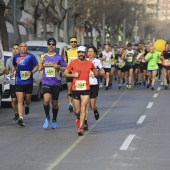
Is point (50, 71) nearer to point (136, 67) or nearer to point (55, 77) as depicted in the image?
point (55, 77)

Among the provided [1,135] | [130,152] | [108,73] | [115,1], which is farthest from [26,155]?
[115,1]

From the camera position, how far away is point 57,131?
14.8 metres

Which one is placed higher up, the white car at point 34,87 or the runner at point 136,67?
the white car at point 34,87

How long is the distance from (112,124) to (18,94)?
2.20m

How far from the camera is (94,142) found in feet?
42.5

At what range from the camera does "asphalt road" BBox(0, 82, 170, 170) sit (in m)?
10.5

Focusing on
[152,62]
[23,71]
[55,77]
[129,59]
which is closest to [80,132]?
[55,77]

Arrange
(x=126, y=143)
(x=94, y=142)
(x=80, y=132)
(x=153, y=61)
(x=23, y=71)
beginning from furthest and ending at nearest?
(x=153, y=61) < (x=23, y=71) < (x=80, y=132) < (x=94, y=142) < (x=126, y=143)

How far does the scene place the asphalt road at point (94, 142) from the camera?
34.4ft

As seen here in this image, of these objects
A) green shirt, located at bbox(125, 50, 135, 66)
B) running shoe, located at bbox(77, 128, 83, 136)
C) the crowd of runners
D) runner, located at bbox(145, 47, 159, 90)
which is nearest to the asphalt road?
running shoe, located at bbox(77, 128, 83, 136)

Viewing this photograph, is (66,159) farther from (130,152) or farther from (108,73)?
(108,73)

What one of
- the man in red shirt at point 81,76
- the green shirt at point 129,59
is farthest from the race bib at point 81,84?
the green shirt at point 129,59

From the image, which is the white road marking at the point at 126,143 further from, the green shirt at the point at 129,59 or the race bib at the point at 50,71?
the green shirt at the point at 129,59

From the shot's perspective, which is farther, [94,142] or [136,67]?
[136,67]
